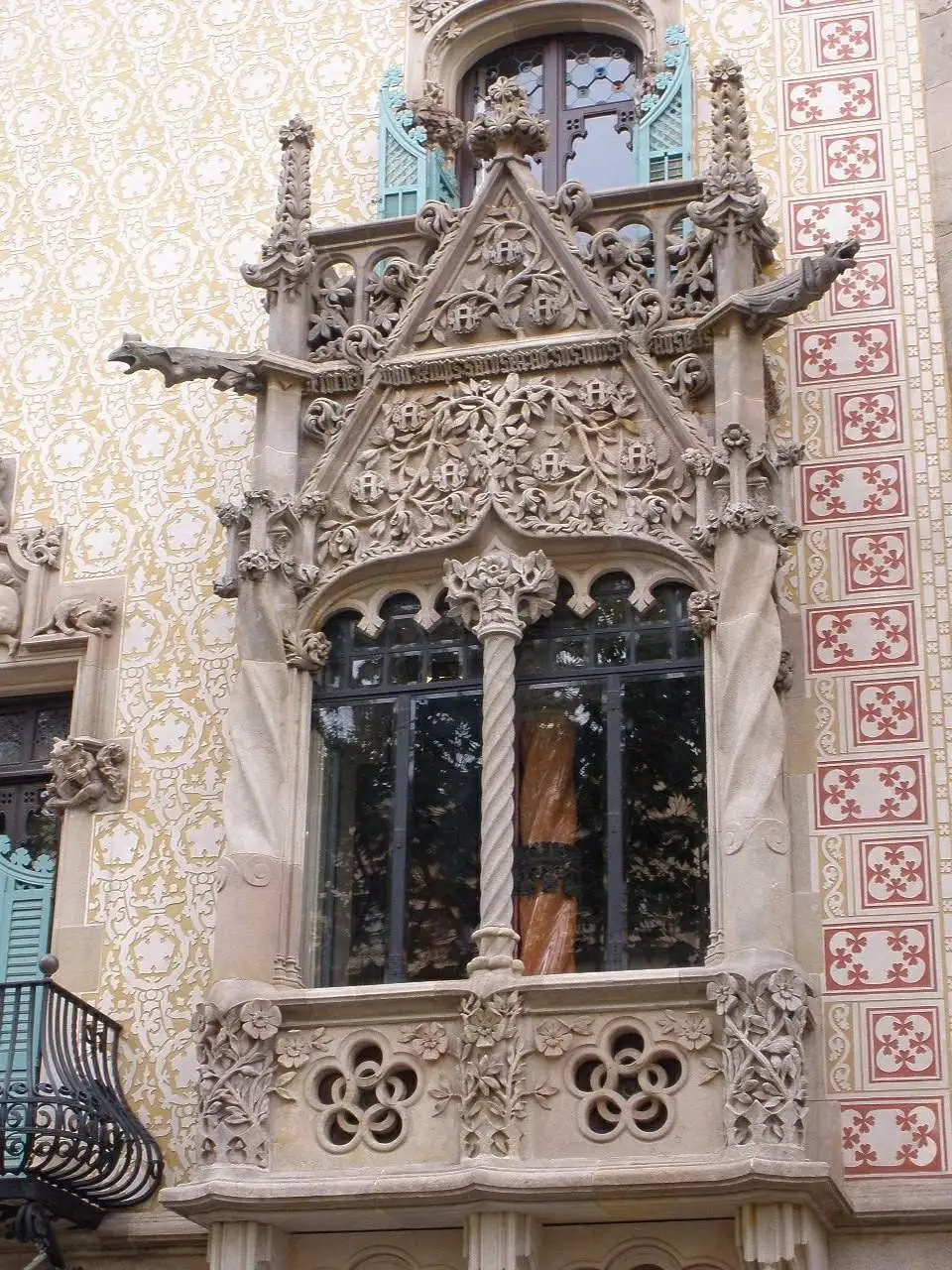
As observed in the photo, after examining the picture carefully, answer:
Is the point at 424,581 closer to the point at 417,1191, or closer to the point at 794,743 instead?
the point at 794,743

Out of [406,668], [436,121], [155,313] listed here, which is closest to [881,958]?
[406,668]

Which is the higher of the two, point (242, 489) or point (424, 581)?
point (242, 489)

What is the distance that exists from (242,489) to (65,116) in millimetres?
3434

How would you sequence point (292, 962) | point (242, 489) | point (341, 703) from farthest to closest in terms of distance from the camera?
point (242, 489), point (341, 703), point (292, 962)

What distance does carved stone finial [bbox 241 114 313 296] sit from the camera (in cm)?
1363

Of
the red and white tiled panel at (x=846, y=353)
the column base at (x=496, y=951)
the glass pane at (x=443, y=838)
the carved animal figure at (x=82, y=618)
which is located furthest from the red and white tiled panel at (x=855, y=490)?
the carved animal figure at (x=82, y=618)

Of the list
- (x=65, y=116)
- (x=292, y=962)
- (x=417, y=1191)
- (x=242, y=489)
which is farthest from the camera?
(x=65, y=116)

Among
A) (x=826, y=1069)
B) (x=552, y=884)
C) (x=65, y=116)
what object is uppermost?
(x=65, y=116)

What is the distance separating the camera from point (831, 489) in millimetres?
13242

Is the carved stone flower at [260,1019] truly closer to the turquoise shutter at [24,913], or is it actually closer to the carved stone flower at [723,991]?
the turquoise shutter at [24,913]

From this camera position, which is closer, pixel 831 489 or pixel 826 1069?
pixel 826 1069

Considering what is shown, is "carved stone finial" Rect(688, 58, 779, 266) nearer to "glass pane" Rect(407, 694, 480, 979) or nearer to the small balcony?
"glass pane" Rect(407, 694, 480, 979)

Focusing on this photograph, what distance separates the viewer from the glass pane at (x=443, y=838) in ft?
40.1

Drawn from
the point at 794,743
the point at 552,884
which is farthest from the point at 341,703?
the point at 794,743
